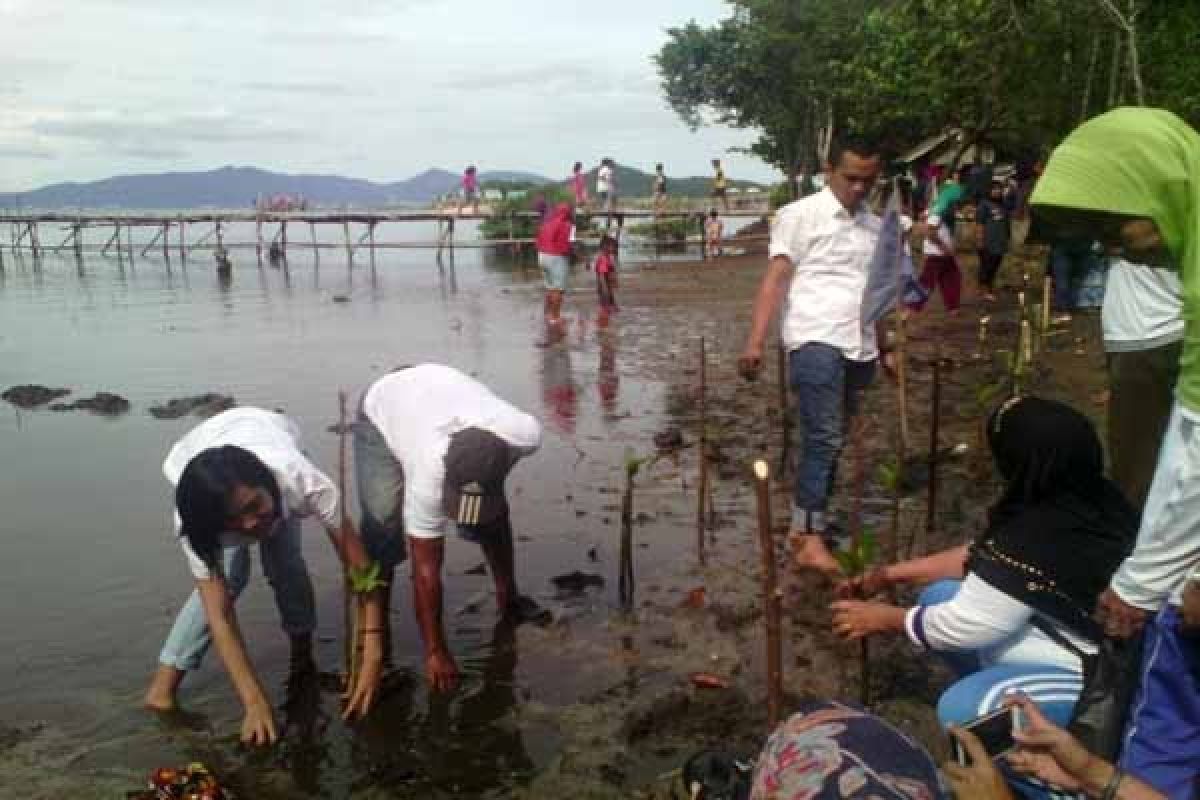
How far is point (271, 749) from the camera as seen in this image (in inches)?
144

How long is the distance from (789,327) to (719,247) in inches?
1067

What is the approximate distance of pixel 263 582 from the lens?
17.7 ft

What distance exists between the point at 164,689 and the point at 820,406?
310 cm

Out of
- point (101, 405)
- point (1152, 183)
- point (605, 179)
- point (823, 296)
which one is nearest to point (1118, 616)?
point (1152, 183)

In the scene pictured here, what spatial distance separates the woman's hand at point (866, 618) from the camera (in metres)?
2.87

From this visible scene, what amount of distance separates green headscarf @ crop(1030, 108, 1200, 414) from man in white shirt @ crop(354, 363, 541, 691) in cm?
215

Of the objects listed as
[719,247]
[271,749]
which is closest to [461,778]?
[271,749]

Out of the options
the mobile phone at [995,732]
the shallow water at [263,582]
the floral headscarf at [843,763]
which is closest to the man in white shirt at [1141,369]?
the mobile phone at [995,732]

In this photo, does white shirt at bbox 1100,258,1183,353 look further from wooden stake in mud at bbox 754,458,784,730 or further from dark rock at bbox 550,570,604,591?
dark rock at bbox 550,570,604,591

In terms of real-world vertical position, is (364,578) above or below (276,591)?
above

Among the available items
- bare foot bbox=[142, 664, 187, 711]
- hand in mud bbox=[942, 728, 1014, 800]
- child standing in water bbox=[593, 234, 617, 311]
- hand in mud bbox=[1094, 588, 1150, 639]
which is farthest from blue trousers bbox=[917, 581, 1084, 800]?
child standing in water bbox=[593, 234, 617, 311]

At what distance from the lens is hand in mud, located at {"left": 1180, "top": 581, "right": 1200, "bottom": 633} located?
194cm

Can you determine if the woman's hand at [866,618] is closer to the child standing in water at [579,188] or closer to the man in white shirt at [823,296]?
the man in white shirt at [823,296]

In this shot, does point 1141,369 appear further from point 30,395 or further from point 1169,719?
point 30,395
